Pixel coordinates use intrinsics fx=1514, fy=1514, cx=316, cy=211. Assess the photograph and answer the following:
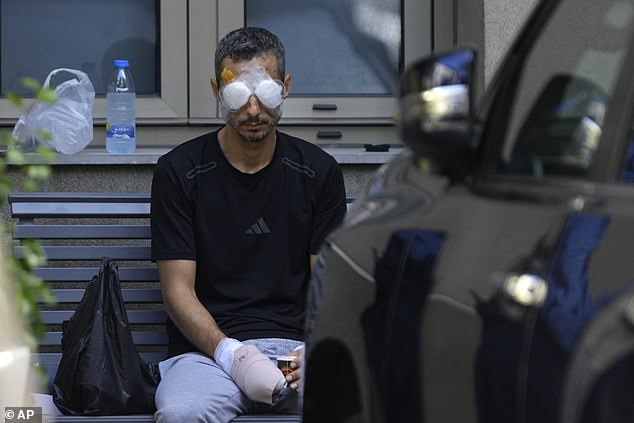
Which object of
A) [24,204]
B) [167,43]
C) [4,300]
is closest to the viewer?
[4,300]

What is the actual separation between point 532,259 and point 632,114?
350mm

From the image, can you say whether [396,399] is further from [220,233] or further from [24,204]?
[24,204]

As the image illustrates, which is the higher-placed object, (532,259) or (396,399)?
(532,259)

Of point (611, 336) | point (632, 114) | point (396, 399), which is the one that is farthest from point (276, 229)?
point (611, 336)

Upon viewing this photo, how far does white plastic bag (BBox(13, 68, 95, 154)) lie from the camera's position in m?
6.45

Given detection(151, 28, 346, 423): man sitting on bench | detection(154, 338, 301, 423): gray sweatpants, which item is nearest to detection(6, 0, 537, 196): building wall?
detection(151, 28, 346, 423): man sitting on bench

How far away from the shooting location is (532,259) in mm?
2285

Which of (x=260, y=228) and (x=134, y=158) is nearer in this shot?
(x=260, y=228)

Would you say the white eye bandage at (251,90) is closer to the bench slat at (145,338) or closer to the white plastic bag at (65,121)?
the bench slat at (145,338)

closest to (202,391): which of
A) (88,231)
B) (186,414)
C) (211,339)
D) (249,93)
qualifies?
(186,414)

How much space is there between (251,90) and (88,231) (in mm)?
972

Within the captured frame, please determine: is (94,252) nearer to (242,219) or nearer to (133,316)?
(133,316)

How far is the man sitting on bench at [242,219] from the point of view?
5.15 m

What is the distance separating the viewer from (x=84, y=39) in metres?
7.11
